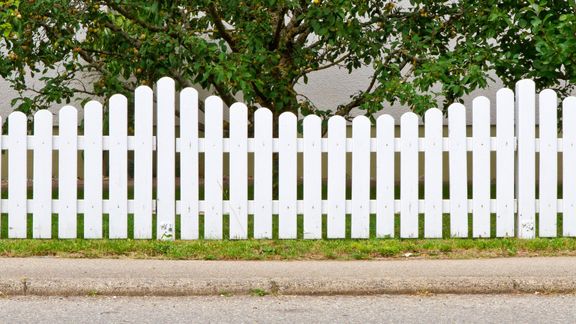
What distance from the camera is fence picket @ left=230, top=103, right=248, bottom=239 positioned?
27.0 feet

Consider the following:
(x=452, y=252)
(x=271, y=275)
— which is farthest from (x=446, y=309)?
(x=452, y=252)

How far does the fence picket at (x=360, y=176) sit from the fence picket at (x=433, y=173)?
514mm

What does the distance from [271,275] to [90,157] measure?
2.45 meters

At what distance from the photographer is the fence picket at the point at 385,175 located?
27.1ft

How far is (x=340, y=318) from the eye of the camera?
5660 mm

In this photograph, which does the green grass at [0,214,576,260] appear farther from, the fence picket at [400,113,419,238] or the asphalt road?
the asphalt road

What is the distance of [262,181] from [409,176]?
1.27 m

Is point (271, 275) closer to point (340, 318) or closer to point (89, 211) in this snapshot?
point (340, 318)

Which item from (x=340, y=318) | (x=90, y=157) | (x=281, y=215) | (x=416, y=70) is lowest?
(x=340, y=318)

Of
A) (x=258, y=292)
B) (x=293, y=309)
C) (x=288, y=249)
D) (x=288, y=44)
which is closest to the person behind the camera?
(x=293, y=309)

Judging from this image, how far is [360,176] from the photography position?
27.2 ft

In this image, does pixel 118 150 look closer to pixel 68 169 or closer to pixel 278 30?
pixel 68 169

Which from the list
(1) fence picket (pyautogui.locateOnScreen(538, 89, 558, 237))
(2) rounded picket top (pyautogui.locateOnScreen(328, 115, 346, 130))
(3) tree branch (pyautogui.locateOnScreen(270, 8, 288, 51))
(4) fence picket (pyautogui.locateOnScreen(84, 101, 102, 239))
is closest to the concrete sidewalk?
(4) fence picket (pyautogui.locateOnScreen(84, 101, 102, 239))

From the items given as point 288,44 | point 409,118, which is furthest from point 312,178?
point 288,44
